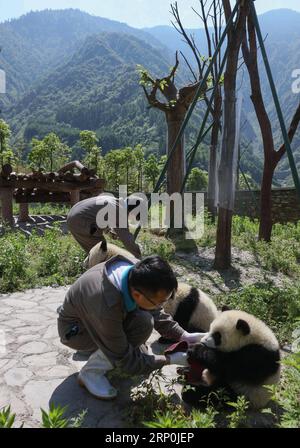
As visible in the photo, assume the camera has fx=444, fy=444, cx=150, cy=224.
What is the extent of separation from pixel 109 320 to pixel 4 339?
184 centimetres

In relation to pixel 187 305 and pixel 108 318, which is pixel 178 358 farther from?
pixel 187 305

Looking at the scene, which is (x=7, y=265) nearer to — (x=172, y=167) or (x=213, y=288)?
(x=213, y=288)

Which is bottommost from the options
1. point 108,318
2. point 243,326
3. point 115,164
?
point 243,326

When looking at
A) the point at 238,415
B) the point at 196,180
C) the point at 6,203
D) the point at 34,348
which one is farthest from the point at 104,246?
the point at 196,180

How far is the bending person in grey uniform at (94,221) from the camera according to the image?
481cm

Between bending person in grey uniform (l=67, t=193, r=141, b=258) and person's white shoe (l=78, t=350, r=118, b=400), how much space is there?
1821mm

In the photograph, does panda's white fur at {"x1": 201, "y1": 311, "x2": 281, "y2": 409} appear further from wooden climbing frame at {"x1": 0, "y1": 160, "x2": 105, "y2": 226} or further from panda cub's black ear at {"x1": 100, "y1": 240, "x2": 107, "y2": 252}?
wooden climbing frame at {"x1": 0, "y1": 160, "x2": 105, "y2": 226}

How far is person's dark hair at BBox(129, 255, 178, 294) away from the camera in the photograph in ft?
8.30

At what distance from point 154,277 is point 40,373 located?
1547 millimetres

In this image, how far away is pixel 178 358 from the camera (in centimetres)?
301

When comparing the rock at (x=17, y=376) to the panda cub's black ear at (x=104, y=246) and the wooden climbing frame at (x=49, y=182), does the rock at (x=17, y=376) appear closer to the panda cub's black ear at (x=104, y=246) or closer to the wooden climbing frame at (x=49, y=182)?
the panda cub's black ear at (x=104, y=246)

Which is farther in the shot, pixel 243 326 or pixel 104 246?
pixel 104 246

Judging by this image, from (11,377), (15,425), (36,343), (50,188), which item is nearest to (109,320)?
(15,425)

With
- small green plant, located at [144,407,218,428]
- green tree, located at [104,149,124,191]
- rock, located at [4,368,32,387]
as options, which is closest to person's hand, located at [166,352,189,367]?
small green plant, located at [144,407,218,428]
